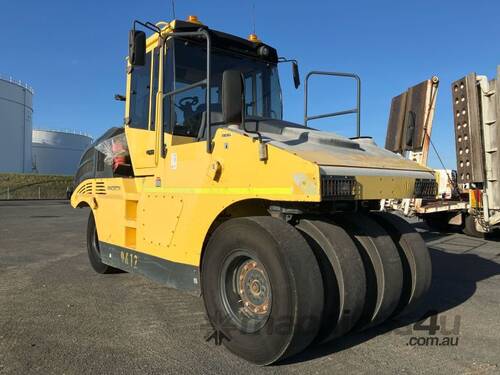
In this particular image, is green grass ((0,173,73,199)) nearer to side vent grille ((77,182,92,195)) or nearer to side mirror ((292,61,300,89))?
side vent grille ((77,182,92,195))

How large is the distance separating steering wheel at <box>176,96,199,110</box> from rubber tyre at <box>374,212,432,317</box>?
2340 mm

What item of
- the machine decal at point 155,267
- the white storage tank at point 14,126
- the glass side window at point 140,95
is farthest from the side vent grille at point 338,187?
the white storage tank at point 14,126

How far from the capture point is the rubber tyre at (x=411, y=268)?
4246 mm

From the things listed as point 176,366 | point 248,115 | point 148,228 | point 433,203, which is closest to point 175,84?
point 248,115

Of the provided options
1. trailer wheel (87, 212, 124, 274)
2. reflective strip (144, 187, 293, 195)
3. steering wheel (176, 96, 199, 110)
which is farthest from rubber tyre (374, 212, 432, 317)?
trailer wheel (87, 212, 124, 274)

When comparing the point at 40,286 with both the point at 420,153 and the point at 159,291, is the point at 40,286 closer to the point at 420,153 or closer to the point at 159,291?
the point at 159,291

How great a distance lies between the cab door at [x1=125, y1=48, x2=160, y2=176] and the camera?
206 inches

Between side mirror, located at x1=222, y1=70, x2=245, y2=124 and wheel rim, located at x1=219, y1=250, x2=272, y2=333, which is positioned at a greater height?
side mirror, located at x1=222, y1=70, x2=245, y2=124

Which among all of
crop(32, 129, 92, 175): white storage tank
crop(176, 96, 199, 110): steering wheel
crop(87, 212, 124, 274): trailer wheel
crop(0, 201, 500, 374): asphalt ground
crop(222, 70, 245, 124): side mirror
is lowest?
crop(0, 201, 500, 374): asphalt ground

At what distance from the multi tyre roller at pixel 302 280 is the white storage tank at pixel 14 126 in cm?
5178

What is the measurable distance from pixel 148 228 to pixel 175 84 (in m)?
1.56

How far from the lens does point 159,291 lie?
577cm

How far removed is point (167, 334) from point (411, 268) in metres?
2.27

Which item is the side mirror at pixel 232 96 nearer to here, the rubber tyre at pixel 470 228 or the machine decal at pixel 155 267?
the machine decal at pixel 155 267
